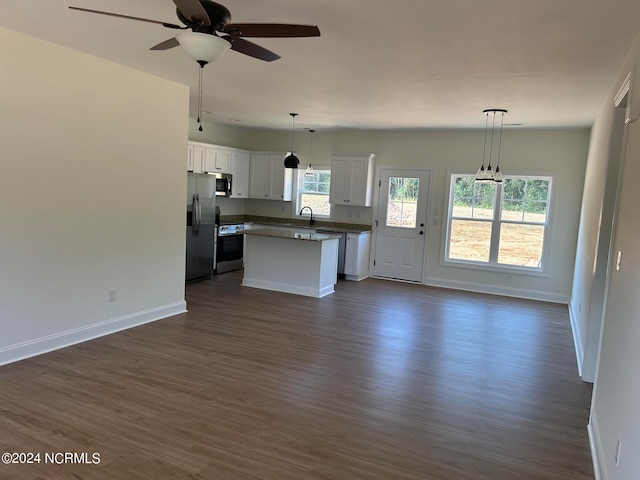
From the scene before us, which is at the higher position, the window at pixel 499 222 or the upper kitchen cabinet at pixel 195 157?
the upper kitchen cabinet at pixel 195 157

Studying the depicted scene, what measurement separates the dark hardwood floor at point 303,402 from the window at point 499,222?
2124 millimetres

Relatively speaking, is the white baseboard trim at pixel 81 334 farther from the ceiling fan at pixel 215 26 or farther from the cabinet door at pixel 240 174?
the cabinet door at pixel 240 174

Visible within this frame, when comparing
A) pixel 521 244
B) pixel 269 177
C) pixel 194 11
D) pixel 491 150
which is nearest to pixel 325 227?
pixel 269 177

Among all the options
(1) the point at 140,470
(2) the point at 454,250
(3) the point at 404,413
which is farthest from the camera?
(2) the point at 454,250

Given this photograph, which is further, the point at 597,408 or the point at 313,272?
the point at 313,272

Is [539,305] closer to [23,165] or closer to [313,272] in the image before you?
[313,272]

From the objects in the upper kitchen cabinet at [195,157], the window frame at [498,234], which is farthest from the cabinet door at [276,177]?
the window frame at [498,234]

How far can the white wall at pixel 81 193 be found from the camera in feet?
11.9

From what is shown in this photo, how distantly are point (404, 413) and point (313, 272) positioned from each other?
356cm

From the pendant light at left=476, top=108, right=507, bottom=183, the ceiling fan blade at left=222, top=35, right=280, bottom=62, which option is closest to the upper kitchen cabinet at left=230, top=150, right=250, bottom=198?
the pendant light at left=476, top=108, right=507, bottom=183

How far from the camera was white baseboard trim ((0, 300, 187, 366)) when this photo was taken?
3.75 m

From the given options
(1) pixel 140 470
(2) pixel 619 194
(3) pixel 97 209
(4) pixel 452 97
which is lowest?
(1) pixel 140 470

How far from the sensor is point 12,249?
143 inches

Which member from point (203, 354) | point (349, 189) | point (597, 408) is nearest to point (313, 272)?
point (349, 189)
